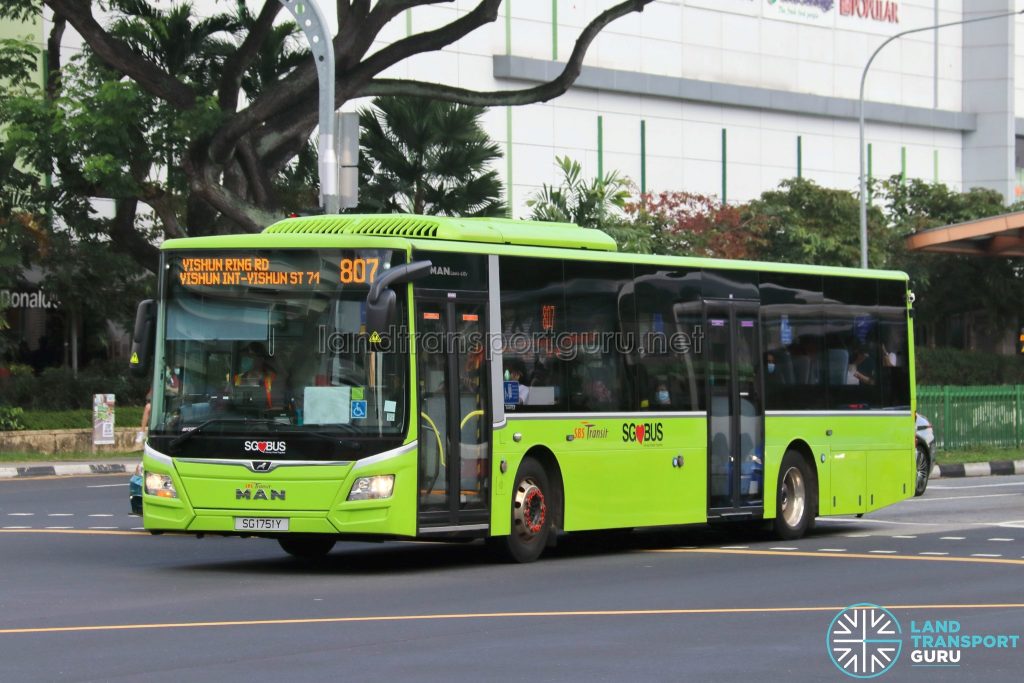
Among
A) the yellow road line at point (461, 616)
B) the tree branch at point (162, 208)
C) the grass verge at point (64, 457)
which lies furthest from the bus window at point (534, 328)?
the tree branch at point (162, 208)

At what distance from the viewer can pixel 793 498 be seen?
1897cm

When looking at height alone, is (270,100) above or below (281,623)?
above

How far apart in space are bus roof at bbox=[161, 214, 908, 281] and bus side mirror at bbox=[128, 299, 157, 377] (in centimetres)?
58

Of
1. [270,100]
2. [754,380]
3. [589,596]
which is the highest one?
[270,100]

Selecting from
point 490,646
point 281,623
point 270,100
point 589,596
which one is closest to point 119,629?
point 281,623

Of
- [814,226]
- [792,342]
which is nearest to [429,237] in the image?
[792,342]

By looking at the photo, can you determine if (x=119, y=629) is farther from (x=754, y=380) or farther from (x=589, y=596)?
(x=754, y=380)

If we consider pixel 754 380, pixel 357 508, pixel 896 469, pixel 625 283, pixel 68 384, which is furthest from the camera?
pixel 68 384

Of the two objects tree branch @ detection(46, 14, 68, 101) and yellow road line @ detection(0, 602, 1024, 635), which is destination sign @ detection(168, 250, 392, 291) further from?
tree branch @ detection(46, 14, 68, 101)

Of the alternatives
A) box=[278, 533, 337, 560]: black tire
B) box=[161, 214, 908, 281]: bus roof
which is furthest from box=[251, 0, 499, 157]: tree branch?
box=[278, 533, 337, 560]: black tire

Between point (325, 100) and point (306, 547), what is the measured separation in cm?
691

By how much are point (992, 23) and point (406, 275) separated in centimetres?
5327

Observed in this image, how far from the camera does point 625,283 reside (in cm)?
1675

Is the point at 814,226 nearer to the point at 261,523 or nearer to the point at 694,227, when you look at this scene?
the point at 694,227
